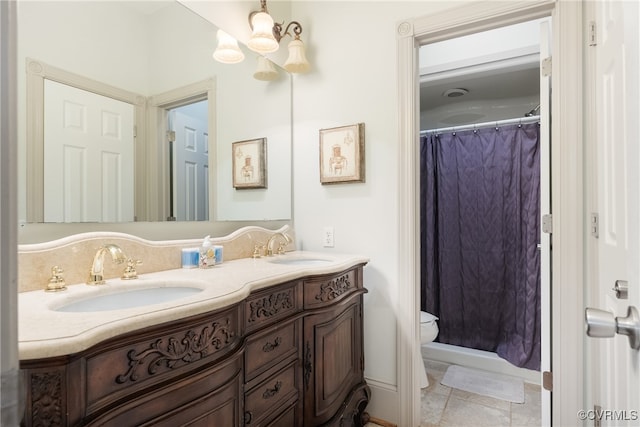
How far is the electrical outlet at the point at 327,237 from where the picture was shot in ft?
6.44

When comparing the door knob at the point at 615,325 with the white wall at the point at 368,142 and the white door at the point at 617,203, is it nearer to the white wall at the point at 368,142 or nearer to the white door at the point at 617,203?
the white door at the point at 617,203

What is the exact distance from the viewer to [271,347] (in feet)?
3.75

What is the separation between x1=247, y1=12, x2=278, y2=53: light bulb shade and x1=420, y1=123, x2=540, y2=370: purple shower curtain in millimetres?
1617

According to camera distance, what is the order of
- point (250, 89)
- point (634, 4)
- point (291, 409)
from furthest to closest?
point (250, 89) < point (291, 409) < point (634, 4)

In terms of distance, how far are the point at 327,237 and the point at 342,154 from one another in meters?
0.50

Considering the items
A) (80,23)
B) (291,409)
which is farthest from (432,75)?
(291,409)

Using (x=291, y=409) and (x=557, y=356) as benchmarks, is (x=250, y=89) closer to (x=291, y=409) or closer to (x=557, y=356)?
(x=291, y=409)

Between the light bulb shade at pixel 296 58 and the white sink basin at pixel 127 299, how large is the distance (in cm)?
143

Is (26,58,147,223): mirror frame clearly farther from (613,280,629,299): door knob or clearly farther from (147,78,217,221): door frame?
(613,280,629,299): door knob

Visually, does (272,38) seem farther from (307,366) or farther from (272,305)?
(307,366)

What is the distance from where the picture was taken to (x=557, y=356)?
1.46m

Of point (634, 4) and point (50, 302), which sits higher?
point (634, 4)

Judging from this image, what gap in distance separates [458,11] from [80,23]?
1.64 m

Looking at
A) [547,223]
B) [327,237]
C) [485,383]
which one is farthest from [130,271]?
[485,383]
